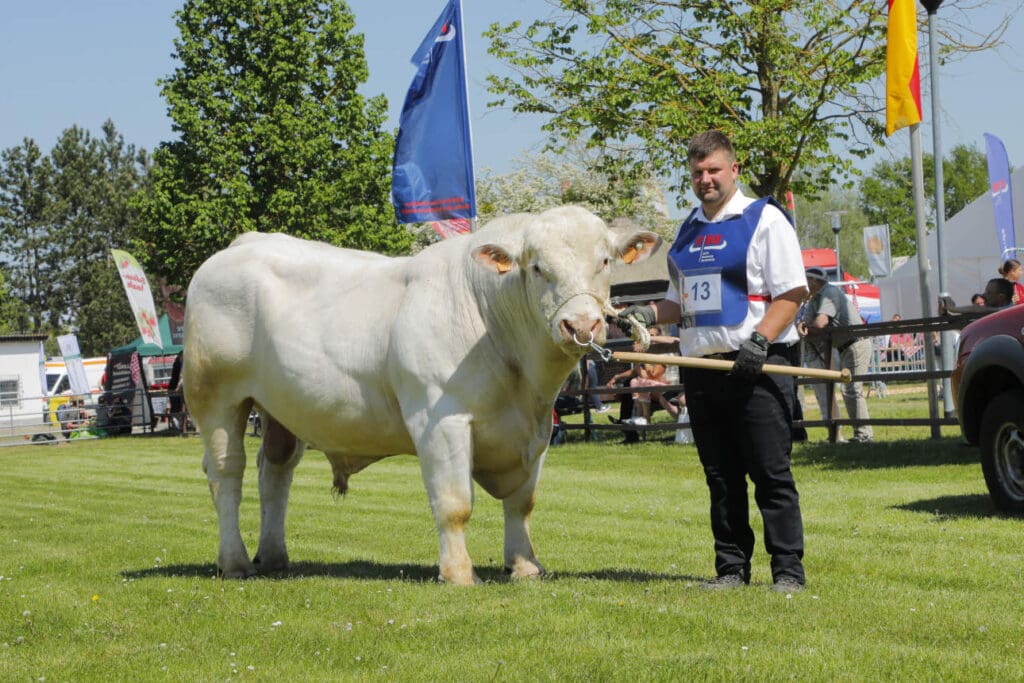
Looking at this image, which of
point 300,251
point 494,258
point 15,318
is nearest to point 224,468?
point 300,251

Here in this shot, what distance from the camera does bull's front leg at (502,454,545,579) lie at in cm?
752

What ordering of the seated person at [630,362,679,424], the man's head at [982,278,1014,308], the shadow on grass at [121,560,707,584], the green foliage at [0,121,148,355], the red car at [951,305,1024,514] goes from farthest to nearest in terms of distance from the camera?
the green foliage at [0,121,148,355] < the seated person at [630,362,679,424] < the man's head at [982,278,1014,308] < the red car at [951,305,1024,514] < the shadow on grass at [121,560,707,584]

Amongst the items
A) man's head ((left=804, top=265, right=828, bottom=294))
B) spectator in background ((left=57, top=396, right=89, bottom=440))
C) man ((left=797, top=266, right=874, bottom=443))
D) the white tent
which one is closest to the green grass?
man ((left=797, top=266, right=874, bottom=443))

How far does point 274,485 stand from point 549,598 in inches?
115

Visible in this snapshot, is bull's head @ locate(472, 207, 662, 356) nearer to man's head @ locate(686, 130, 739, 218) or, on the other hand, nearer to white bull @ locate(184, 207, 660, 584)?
white bull @ locate(184, 207, 660, 584)

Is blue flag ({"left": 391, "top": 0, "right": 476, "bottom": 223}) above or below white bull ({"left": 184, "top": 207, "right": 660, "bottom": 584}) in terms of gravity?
above

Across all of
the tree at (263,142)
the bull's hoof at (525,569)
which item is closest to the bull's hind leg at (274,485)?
the bull's hoof at (525,569)

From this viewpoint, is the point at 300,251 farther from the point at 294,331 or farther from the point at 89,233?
the point at 89,233

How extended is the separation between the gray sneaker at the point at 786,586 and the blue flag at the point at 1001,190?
17.3m

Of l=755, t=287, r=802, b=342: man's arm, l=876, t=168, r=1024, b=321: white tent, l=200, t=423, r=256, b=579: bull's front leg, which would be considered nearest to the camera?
l=755, t=287, r=802, b=342: man's arm

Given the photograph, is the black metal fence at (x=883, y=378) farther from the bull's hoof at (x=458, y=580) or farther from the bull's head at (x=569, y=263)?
the bull's hoof at (x=458, y=580)

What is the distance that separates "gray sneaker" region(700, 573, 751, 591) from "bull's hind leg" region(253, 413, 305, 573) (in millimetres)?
3066

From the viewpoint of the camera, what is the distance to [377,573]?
7977mm

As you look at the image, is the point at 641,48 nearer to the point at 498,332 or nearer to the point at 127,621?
the point at 498,332
